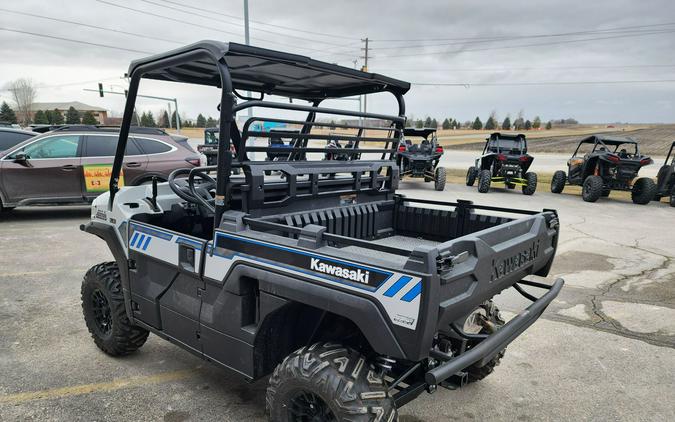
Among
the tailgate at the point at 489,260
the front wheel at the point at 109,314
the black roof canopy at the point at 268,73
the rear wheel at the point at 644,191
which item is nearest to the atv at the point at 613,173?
the rear wheel at the point at 644,191

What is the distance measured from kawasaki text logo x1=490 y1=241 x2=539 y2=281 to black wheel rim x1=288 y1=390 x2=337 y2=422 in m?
1.00

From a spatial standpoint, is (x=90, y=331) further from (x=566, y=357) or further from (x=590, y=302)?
(x=590, y=302)

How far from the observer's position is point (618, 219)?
33.0 ft

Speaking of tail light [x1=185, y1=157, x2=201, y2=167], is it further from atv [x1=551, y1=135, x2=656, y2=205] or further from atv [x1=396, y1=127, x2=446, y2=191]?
atv [x1=551, y1=135, x2=656, y2=205]

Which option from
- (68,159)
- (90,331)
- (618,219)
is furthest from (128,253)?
(618,219)

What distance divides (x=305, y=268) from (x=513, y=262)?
3.67ft

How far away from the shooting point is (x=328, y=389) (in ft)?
6.50

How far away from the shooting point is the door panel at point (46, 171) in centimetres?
835

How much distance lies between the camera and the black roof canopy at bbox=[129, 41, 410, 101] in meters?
2.52

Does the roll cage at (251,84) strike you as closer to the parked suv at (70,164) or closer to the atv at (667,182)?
the parked suv at (70,164)

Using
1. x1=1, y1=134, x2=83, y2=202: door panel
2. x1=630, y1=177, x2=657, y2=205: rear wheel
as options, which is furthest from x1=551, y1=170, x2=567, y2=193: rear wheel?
x1=1, y1=134, x2=83, y2=202: door panel

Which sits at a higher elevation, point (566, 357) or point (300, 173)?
point (300, 173)

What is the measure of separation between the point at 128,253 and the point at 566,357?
3443mm

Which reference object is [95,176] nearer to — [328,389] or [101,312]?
[101,312]
